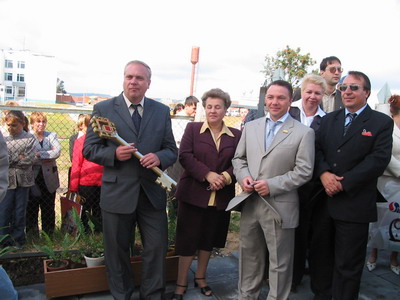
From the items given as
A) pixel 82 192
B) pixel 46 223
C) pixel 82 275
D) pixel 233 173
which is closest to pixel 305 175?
pixel 233 173

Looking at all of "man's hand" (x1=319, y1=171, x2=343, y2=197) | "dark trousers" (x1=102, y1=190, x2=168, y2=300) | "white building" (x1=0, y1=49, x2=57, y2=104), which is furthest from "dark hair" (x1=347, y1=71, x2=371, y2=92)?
"white building" (x1=0, y1=49, x2=57, y2=104)

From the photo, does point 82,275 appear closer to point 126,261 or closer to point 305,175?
point 126,261

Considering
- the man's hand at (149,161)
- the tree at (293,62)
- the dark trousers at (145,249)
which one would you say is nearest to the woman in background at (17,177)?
the dark trousers at (145,249)

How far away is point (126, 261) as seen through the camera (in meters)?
2.85

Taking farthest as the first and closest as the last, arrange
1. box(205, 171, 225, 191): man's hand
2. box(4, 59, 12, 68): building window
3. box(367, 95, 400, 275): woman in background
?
box(4, 59, 12, 68): building window → box(367, 95, 400, 275): woman in background → box(205, 171, 225, 191): man's hand

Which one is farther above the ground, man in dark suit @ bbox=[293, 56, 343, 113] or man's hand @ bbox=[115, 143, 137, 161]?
man in dark suit @ bbox=[293, 56, 343, 113]

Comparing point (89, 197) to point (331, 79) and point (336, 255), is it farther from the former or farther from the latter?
point (331, 79)

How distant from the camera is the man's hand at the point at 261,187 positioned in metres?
2.58

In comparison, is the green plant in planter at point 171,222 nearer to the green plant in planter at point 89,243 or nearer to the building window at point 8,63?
the green plant in planter at point 89,243

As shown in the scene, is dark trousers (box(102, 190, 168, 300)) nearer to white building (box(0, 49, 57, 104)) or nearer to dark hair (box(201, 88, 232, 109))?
dark hair (box(201, 88, 232, 109))

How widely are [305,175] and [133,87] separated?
154 centimetres

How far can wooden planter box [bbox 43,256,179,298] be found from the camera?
9.30ft

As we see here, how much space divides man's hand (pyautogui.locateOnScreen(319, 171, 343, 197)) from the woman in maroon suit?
79cm

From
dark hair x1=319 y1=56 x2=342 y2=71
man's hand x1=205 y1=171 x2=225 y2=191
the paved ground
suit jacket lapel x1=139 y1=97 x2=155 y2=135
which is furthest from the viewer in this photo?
dark hair x1=319 y1=56 x2=342 y2=71
